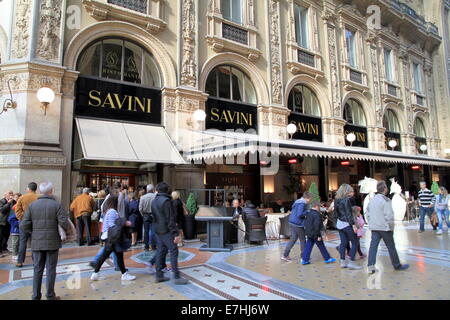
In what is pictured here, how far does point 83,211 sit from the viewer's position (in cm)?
755

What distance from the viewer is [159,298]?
399 cm

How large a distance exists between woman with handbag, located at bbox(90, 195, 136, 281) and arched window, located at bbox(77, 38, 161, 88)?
600cm

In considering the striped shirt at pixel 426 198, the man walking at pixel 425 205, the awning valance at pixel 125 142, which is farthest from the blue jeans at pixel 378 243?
the striped shirt at pixel 426 198

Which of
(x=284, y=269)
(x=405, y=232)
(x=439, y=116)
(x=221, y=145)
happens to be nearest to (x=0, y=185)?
(x=221, y=145)

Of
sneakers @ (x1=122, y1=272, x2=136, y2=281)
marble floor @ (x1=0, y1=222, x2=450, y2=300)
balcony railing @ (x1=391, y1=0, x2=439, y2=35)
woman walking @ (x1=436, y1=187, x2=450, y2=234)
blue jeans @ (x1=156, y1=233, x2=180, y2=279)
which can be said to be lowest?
marble floor @ (x1=0, y1=222, x2=450, y2=300)

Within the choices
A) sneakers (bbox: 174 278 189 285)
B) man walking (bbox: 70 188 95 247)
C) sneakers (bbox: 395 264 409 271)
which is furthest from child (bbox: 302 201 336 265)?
man walking (bbox: 70 188 95 247)

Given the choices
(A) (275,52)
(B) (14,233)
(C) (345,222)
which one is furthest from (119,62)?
(C) (345,222)

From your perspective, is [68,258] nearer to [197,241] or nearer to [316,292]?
[197,241]

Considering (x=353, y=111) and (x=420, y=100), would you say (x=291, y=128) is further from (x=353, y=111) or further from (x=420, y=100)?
(x=420, y=100)

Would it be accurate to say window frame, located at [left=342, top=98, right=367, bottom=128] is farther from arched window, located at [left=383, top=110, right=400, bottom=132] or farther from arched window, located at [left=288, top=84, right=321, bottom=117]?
arched window, located at [left=383, top=110, right=400, bottom=132]

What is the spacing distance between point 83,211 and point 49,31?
16.9ft

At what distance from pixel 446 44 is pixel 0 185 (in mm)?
31076

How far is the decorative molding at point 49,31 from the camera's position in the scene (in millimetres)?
8266

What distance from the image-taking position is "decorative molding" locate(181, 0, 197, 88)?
34.8 feet
